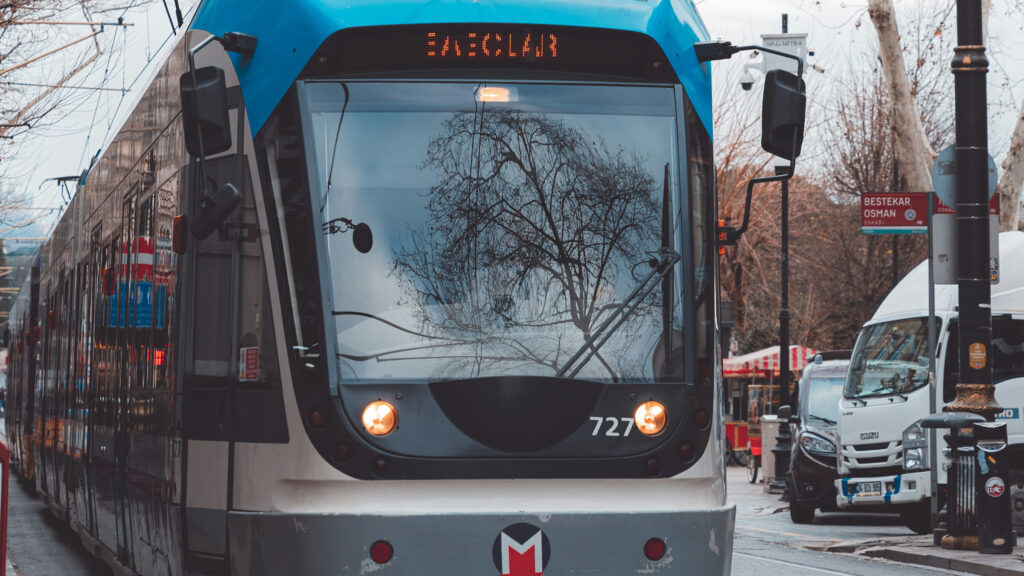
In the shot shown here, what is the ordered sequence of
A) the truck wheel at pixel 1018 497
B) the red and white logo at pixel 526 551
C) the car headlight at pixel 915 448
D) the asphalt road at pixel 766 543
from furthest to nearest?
the car headlight at pixel 915 448 < the truck wheel at pixel 1018 497 < the asphalt road at pixel 766 543 < the red and white logo at pixel 526 551

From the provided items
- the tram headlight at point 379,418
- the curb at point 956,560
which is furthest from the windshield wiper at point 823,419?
the tram headlight at point 379,418

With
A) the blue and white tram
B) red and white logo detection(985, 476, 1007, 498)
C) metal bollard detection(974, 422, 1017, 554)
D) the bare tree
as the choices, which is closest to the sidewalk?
metal bollard detection(974, 422, 1017, 554)

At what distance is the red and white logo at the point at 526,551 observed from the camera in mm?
6250

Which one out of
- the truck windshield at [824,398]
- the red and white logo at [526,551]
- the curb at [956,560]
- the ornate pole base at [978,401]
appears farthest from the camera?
the truck windshield at [824,398]

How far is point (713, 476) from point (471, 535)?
44.7 inches

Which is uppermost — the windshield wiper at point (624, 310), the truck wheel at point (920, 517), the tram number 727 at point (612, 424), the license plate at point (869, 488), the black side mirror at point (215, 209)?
the black side mirror at point (215, 209)

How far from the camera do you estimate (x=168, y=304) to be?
773cm

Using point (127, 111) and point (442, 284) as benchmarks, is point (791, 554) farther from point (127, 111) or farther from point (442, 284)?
point (442, 284)

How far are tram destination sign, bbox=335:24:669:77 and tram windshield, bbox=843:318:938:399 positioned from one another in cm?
1123

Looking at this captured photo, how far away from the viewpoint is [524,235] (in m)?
6.53

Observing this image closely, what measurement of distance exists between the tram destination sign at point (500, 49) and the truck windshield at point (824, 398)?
601 inches

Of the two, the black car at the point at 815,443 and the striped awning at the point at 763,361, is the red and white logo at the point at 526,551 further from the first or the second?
the striped awning at the point at 763,361

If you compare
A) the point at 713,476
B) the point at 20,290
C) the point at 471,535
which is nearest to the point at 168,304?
the point at 471,535

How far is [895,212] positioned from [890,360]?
2483mm
